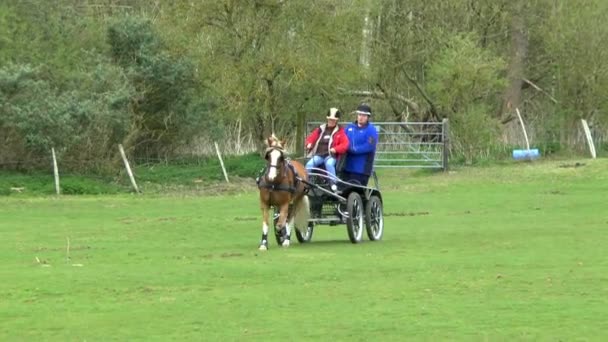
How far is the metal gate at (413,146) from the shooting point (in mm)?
43031

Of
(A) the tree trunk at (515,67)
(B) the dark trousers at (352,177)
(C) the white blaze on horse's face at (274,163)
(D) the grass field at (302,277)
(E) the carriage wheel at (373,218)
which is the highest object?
(A) the tree trunk at (515,67)

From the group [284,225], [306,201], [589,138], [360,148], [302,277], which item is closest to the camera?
[302,277]

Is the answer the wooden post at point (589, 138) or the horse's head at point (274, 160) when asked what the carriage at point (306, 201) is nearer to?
the horse's head at point (274, 160)

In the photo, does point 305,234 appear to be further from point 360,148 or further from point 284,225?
point 360,148

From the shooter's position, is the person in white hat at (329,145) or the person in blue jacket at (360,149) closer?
the person in white hat at (329,145)

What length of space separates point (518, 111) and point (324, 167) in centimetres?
3089

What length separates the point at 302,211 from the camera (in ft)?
64.2

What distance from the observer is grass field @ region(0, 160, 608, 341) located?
1131 cm

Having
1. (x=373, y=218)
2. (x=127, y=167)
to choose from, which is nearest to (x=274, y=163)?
(x=373, y=218)

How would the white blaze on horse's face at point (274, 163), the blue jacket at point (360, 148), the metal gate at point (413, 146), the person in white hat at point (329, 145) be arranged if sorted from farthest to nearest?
the metal gate at point (413, 146), the blue jacket at point (360, 148), the person in white hat at point (329, 145), the white blaze on horse's face at point (274, 163)

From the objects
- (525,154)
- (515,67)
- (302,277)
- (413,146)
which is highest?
(515,67)

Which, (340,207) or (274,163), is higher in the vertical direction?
(274,163)

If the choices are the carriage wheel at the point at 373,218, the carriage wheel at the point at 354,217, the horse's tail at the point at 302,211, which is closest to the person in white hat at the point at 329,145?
the carriage wheel at the point at 354,217

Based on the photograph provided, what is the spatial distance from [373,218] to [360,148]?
123cm
